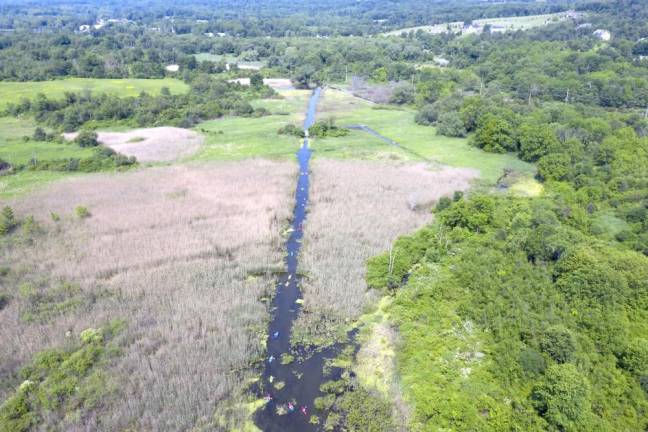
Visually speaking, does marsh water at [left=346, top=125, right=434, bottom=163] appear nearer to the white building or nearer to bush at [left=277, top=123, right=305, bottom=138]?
bush at [left=277, top=123, right=305, bottom=138]

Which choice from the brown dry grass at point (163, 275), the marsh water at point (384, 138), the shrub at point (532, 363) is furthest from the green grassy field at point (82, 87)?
the shrub at point (532, 363)

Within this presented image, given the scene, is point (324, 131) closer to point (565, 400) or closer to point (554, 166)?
point (554, 166)

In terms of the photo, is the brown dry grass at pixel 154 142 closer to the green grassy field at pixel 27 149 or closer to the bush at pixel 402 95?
the green grassy field at pixel 27 149

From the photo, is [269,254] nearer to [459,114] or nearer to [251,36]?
[459,114]

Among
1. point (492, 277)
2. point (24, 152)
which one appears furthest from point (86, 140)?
point (492, 277)

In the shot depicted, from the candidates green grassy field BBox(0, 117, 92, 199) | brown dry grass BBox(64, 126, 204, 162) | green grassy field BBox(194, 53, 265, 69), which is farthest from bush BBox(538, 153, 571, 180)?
green grassy field BBox(194, 53, 265, 69)
